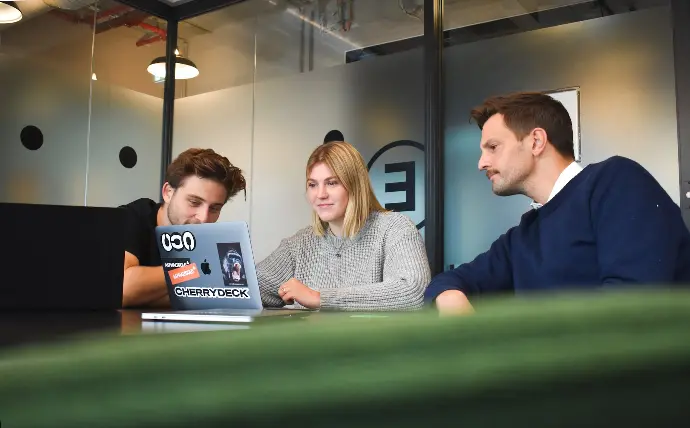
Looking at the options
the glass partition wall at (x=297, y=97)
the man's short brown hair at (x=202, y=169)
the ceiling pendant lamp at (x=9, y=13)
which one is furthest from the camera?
the ceiling pendant lamp at (x=9, y=13)

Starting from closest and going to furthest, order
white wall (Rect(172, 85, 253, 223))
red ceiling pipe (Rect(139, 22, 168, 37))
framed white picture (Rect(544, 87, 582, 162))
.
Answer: framed white picture (Rect(544, 87, 582, 162)) → white wall (Rect(172, 85, 253, 223)) → red ceiling pipe (Rect(139, 22, 168, 37))

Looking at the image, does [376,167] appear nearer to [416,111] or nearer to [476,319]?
[416,111]

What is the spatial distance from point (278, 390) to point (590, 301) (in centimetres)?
6

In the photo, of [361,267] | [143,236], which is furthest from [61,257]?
[361,267]

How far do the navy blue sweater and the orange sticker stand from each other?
570mm

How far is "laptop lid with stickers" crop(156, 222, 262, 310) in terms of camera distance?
137 cm

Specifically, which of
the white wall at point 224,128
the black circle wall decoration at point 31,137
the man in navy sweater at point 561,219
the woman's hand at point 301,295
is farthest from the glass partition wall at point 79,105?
the man in navy sweater at point 561,219

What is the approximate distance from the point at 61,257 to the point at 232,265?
1.15ft

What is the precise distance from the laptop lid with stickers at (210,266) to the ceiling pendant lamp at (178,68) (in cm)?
311

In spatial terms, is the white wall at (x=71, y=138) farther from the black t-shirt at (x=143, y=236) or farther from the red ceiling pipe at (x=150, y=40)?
the black t-shirt at (x=143, y=236)

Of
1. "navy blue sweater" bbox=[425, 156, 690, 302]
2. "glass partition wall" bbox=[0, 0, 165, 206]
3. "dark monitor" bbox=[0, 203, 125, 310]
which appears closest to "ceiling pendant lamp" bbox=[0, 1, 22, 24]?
"glass partition wall" bbox=[0, 0, 165, 206]

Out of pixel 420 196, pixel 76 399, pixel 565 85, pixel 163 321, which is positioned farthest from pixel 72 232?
pixel 565 85

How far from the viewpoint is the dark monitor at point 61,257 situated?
1.30 metres

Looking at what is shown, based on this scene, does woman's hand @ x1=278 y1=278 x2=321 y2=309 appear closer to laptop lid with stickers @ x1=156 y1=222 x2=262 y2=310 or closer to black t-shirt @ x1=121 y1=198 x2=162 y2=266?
laptop lid with stickers @ x1=156 y1=222 x2=262 y2=310
